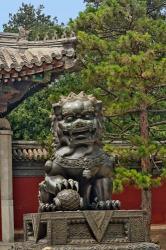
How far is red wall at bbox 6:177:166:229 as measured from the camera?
47.9ft

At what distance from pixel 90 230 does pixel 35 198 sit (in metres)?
8.87

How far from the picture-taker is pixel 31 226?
6312mm

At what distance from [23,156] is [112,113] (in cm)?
271

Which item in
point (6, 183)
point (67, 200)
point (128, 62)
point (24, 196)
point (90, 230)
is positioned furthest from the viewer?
point (24, 196)

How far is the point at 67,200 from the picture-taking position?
6.11 meters

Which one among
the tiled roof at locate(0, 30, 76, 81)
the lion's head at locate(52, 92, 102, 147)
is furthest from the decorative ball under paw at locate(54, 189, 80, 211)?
the tiled roof at locate(0, 30, 76, 81)

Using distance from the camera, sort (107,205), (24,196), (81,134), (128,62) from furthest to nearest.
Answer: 1. (24,196)
2. (128,62)
3. (81,134)
4. (107,205)

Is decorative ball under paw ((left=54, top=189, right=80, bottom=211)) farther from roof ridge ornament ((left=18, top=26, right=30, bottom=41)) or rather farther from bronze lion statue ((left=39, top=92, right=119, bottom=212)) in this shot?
roof ridge ornament ((left=18, top=26, right=30, bottom=41))

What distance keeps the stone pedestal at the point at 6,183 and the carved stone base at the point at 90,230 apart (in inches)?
304

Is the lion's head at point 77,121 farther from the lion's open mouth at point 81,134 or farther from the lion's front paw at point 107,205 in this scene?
the lion's front paw at point 107,205

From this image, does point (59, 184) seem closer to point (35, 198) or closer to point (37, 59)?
point (37, 59)

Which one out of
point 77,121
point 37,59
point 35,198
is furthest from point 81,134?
point 35,198

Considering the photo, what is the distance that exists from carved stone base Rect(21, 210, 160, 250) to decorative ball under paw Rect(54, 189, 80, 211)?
0.19 meters

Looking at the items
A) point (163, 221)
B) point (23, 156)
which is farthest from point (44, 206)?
point (163, 221)
